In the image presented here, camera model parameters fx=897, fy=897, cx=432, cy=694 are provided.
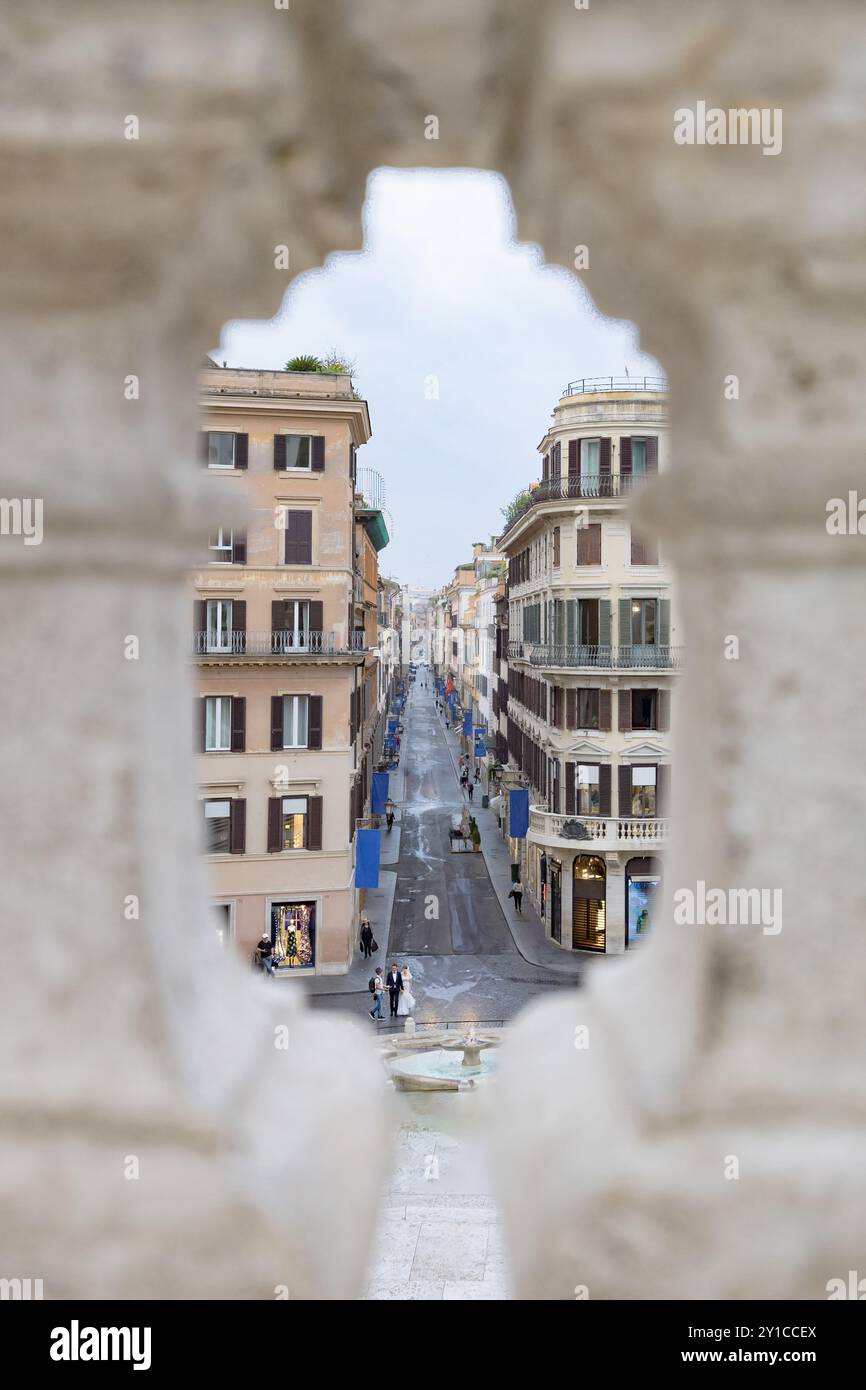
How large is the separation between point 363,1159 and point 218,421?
1780 cm

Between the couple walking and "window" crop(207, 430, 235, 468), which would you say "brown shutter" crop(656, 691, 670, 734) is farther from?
"window" crop(207, 430, 235, 468)

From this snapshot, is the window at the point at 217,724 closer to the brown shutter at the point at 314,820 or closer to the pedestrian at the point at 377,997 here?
the brown shutter at the point at 314,820

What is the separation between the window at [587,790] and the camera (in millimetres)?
19547

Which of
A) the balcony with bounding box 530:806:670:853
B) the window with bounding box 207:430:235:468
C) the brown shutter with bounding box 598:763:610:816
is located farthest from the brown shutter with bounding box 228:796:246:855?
the brown shutter with bounding box 598:763:610:816

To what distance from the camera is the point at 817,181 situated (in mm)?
1112

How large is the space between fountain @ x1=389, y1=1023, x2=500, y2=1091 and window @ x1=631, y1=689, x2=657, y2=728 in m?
11.3

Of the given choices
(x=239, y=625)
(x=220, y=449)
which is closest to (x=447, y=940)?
(x=239, y=625)

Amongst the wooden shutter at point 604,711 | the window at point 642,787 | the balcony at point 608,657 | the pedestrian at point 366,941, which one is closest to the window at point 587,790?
the window at point 642,787

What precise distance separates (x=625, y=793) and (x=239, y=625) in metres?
8.84

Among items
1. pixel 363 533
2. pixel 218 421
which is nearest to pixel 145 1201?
pixel 218 421

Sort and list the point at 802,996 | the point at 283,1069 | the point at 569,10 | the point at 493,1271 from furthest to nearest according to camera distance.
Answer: the point at 493,1271, the point at 283,1069, the point at 802,996, the point at 569,10

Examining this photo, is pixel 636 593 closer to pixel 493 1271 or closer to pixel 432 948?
pixel 432 948

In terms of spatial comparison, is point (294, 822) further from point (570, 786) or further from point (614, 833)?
point (614, 833)

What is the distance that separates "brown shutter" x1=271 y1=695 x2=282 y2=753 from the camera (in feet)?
57.5
